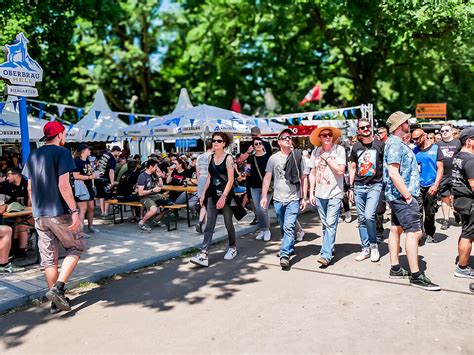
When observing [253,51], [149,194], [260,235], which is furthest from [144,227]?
[253,51]

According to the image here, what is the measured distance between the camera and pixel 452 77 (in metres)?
25.3

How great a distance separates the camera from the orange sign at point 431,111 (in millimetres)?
21281

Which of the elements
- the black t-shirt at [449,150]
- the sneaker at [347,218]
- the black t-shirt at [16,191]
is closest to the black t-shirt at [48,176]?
the black t-shirt at [16,191]

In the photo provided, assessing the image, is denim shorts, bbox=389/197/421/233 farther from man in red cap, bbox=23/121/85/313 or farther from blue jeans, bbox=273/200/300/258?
man in red cap, bbox=23/121/85/313

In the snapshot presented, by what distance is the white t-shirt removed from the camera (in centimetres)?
564

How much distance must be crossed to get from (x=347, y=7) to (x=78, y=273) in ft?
41.7

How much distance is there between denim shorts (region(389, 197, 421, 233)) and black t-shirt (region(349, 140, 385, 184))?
106cm

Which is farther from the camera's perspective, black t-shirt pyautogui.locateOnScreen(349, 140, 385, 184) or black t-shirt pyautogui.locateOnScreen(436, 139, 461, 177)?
black t-shirt pyautogui.locateOnScreen(436, 139, 461, 177)

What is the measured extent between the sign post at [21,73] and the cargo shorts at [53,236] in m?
2.27

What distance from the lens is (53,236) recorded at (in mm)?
4586

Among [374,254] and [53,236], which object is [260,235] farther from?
[53,236]

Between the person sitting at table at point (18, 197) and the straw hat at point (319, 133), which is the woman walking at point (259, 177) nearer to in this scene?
the straw hat at point (319, 133)

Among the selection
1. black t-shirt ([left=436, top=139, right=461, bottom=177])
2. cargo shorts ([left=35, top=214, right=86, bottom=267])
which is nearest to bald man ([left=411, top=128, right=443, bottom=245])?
Answer: black t-shirt ([left=436, top=139, right=461, bottom=177])

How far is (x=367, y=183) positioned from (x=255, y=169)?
2.16 m
